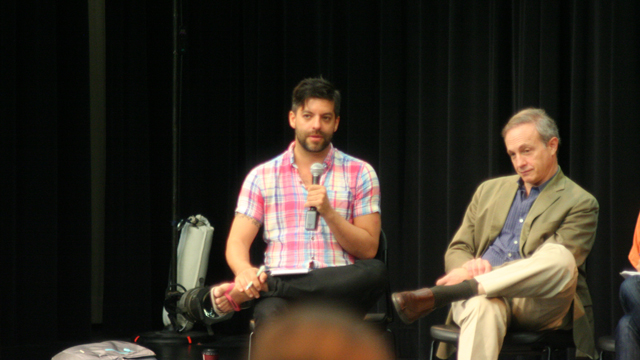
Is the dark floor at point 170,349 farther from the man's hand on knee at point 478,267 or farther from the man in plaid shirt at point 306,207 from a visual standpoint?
the man's hand on knee at point 478,267

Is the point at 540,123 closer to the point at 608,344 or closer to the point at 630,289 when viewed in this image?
the point at 630,289

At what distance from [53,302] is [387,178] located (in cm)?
196

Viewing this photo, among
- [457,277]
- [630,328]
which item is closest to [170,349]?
[457,277]

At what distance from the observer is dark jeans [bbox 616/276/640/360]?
2039mm

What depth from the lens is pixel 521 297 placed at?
2.16m

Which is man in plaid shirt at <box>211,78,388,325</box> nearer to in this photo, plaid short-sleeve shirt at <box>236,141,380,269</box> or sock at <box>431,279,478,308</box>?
plaid short-sleeve shirt at <box>236,141,380,269</box>

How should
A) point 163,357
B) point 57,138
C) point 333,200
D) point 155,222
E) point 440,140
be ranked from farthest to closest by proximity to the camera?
point 155,222 < point 57,138 < point 440,140 < point 163,357 < point 333,200

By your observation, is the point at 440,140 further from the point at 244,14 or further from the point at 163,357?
the point at 163,357

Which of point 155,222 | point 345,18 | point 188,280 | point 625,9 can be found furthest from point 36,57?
point 625,9

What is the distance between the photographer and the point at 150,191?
4.07 m

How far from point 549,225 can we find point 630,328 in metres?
0.44

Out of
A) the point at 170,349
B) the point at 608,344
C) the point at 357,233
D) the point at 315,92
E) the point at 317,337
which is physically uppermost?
the point at 315,92

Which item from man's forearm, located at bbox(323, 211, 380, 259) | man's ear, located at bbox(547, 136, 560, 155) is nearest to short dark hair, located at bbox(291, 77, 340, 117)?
man's forearm, located at bbox(323, 211, 380, 259)

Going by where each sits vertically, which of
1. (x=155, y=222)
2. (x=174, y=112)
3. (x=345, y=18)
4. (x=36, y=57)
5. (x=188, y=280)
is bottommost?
(x=188, y=280)
